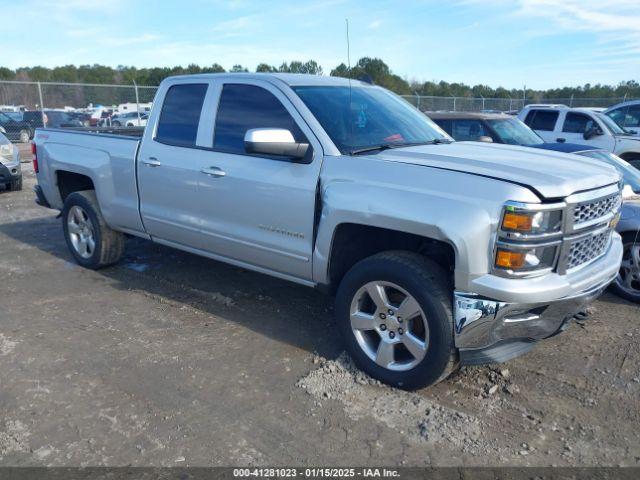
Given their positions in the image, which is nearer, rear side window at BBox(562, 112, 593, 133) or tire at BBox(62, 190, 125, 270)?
tire at BBox(62, 190, 125, 270)

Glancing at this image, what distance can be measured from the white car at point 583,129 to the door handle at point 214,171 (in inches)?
350

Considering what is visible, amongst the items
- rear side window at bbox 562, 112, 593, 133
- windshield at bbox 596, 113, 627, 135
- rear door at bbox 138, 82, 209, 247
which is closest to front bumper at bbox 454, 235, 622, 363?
rear door at bbox 138, 82, 209, 247

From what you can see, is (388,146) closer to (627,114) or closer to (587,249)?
(587,249)

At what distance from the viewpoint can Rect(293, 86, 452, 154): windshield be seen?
3922 millimetres

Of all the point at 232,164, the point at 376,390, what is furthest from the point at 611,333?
the point at 232,164

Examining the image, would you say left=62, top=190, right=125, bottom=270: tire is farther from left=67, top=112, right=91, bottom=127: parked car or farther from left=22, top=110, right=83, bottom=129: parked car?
left=67, top=112, right=91, bottom=127: parked car

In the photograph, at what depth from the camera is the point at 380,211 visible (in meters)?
3.35

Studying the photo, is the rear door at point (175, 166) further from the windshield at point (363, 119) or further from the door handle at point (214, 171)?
the windshield at point (363, 119)

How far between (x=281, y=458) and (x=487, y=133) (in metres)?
7.23

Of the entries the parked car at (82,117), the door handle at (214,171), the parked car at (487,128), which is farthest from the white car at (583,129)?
the parked car at (82,117)

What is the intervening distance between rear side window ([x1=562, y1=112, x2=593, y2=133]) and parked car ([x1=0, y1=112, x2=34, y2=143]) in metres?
20.0

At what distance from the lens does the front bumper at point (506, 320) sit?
3.06 metres

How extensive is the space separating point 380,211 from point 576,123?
1001cm

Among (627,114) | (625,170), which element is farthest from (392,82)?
(625,170)
